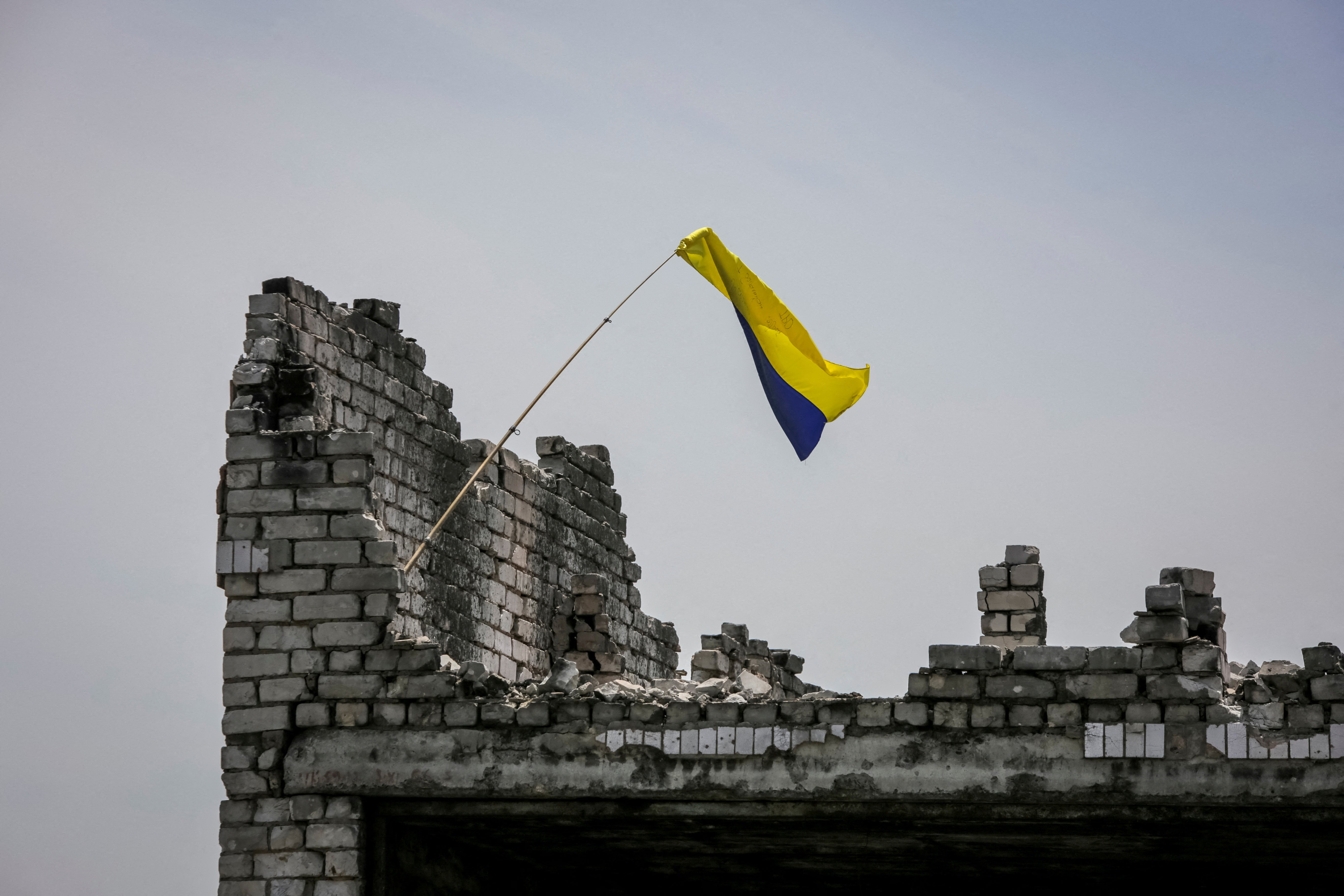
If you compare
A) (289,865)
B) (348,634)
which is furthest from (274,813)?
(348,634)

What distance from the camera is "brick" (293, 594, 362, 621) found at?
11797 mm

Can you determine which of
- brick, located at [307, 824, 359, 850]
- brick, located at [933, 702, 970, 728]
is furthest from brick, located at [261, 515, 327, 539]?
brick, located at [933, 702, 970, 728]

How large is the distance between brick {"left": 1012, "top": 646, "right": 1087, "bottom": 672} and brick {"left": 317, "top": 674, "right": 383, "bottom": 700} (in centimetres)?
366

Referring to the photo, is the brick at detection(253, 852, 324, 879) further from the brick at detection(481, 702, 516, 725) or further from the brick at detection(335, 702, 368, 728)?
the brick at detection(481, 702, 516, 725)

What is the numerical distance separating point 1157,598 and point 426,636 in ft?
15.2

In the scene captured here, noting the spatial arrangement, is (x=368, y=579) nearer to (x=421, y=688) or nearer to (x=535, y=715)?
(x=421, y=688)

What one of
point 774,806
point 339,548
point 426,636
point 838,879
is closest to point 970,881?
A: point 838,879

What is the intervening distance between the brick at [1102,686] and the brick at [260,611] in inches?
178

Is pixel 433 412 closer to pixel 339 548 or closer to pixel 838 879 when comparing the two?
pixel 339 548

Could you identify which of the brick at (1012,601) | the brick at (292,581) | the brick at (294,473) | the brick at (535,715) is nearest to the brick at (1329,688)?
the brick at (1012,601)

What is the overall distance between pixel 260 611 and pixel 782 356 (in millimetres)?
4649

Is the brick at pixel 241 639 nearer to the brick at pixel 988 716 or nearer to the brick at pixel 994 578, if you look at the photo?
the brick at pixel 988 716

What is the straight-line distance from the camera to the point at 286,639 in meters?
11.9

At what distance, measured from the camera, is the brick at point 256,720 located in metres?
11.8
